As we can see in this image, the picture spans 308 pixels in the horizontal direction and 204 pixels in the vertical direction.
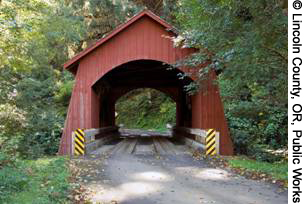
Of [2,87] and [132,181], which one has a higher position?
[2,87]

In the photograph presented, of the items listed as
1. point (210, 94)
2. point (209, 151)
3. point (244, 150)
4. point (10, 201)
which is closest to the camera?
point (10, 201)

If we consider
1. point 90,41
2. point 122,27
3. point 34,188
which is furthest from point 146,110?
point 34,188

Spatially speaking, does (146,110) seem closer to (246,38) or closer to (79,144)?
(79,144)

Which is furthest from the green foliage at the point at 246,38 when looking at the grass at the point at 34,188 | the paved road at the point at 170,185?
the grass at the point at 34,188

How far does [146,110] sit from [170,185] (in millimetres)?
25231

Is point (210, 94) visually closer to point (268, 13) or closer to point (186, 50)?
point (186, 50)

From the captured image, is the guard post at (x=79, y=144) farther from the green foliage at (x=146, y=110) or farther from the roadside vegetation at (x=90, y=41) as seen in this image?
the green foliage at (x=146, y=110)

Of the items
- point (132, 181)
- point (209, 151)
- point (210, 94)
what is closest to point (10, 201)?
point (132, 181)

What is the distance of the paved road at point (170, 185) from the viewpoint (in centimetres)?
494

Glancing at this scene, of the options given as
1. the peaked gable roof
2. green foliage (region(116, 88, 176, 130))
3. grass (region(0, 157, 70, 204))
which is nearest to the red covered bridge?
the peaked gable roof

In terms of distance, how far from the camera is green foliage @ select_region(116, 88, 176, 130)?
1145 inches

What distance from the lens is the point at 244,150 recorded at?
42.3 feet

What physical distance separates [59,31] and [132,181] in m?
11.4

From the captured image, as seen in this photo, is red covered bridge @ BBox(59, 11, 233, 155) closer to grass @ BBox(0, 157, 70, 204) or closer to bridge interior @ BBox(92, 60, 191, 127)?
bridge interior @ BBox(92, 60, 191, 127)
